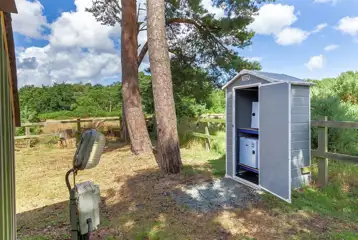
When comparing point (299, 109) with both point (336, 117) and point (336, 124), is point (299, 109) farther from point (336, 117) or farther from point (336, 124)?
point (336, 117)

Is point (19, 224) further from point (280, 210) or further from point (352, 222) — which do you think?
point (352, 222)

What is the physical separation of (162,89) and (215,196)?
225 centimetres

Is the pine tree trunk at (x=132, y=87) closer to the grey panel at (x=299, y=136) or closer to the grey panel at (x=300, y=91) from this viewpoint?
the grey panel at (x=299, y=136)

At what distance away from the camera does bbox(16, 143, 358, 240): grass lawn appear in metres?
2.95

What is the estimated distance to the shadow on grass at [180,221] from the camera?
2908mm

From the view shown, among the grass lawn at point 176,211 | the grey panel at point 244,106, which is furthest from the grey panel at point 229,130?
the grass lawn at point 176,211

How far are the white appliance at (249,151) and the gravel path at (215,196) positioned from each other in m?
0.48

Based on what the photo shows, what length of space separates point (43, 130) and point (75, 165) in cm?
1025

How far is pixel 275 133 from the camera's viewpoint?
3809 mm

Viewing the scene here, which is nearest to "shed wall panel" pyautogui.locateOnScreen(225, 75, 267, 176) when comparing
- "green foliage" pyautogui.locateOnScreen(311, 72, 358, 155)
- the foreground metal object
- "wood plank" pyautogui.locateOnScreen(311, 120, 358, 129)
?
"wood plank" pyautogui.locateOnScreen(311, 120, 358, 129)

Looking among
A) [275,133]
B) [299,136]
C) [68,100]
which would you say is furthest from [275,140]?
[68,100]

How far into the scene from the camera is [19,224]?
3441 mm

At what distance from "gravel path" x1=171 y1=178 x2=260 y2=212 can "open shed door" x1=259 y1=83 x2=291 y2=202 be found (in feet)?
1.21

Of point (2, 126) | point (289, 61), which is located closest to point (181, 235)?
point (2, 126)
